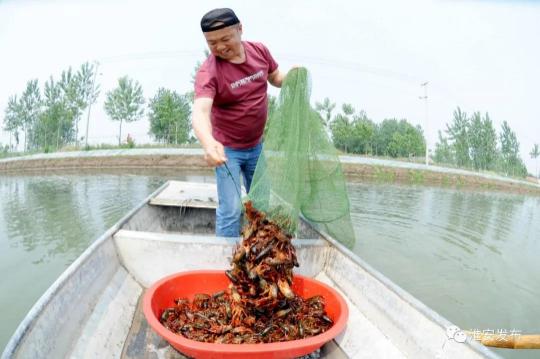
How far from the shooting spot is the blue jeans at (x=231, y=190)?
358 centimetres

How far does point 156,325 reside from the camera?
7.27 feet

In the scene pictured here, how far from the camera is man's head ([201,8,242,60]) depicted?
9.35 feet

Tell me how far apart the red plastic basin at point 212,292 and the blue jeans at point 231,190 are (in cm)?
81

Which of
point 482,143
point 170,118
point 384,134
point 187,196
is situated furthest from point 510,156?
point 187,196

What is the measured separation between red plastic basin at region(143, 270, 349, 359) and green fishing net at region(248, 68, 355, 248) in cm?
53

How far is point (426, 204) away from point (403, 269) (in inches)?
249

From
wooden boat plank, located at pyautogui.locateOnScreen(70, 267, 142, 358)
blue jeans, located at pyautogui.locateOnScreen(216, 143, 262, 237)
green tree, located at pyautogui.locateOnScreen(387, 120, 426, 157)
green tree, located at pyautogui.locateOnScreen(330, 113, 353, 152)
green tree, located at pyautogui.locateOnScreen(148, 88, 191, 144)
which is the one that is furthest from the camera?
green tree, located at pyautogui.locateOnScreen(387, 120, 426, 157)

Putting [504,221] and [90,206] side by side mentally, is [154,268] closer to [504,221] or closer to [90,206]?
[90,206]

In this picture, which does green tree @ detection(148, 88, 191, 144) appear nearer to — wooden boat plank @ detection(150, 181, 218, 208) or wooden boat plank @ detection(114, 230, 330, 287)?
wooden boat plank @ detection(150, 181, 218, 208)

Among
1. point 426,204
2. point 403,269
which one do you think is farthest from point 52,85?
point 403,269

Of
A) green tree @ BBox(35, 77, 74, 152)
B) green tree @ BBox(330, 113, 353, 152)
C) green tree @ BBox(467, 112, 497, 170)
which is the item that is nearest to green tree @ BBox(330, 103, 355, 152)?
green tree @ BBox(330, 113, 353, 152)

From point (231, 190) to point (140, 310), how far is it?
4.14 ft

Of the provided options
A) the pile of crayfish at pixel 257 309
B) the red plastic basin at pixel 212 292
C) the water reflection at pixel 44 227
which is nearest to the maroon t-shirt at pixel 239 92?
the pile of crayfish at pixel 257 309

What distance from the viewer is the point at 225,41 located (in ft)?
9.90
